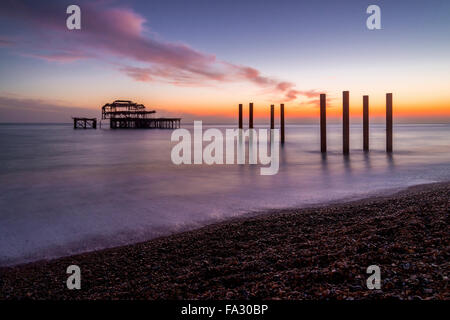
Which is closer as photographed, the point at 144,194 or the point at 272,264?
the point at 272,264

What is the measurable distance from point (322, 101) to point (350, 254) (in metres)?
14.7

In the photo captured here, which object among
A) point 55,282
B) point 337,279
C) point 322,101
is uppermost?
point 322,101

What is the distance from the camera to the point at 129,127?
8000 cm

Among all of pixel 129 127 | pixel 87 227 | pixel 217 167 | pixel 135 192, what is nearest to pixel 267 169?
pixel 217 167

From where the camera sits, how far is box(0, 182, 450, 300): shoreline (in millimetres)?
2953

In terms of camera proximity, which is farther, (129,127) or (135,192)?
(129,127)

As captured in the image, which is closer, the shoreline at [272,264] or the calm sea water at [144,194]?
the shoreline at [272,264]

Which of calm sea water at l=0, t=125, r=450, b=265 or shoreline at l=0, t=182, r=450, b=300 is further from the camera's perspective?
calm sea water at l=0, t=125, r=450, b=265

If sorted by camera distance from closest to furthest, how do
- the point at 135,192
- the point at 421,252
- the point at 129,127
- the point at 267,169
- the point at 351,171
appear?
the point at 421,252 < the point at 135,192 < the point at 351,171 < the point at 267,169 < the point at 129,127

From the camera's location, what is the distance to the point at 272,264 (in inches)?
144

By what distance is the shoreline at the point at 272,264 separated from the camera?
2953 mm
